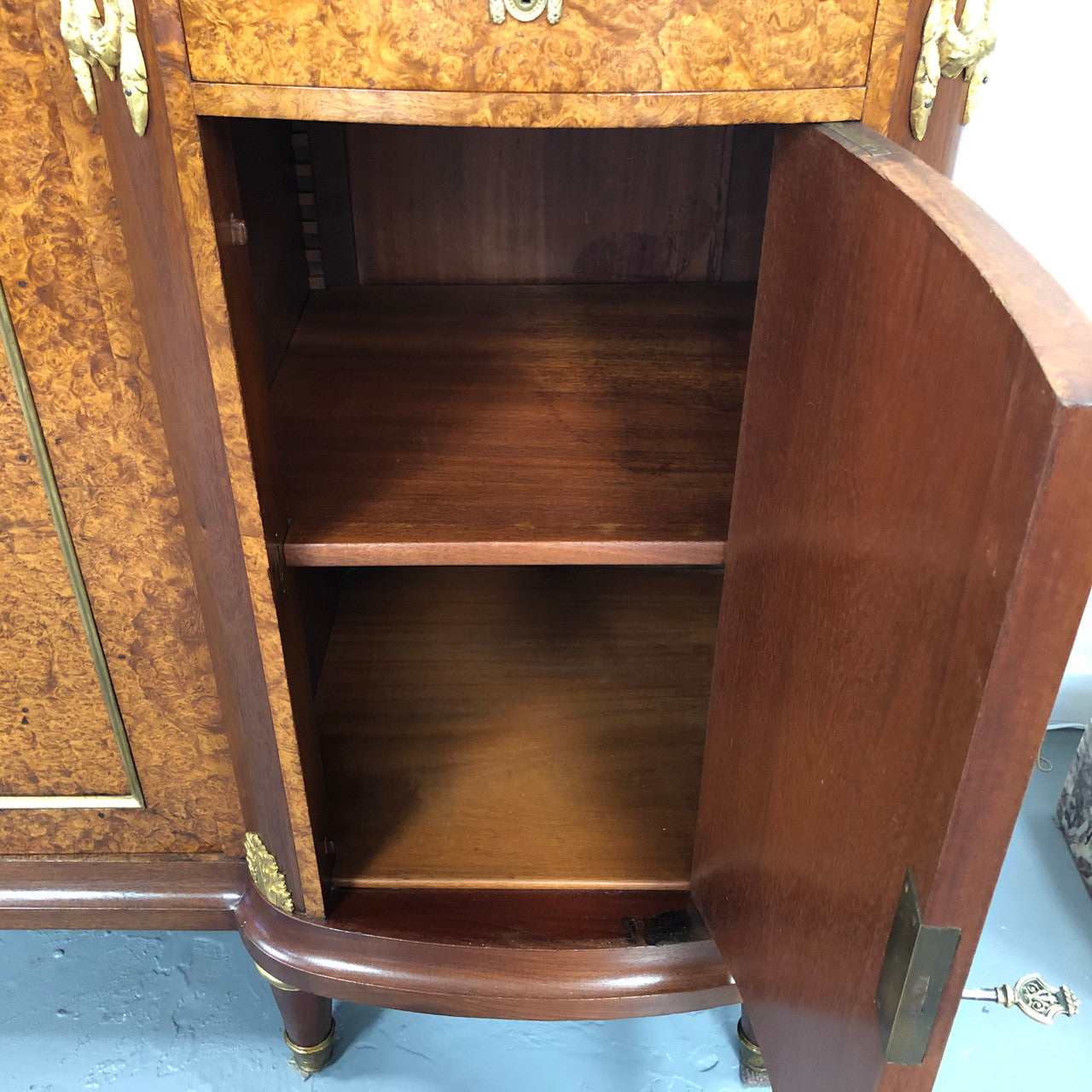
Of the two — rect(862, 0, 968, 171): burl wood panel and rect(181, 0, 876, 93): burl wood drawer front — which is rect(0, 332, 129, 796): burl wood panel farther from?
rect(862, 0, 968, 171): burl wood panel

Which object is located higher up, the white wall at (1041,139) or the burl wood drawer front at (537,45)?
the burl wood drawer front at (537,45)

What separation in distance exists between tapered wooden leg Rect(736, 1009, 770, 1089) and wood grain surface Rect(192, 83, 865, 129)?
0.78 m

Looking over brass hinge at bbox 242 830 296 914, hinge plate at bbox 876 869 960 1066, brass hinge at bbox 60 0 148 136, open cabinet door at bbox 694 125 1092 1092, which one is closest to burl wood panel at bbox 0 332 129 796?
brass hinge at bbox 242 830 296 914

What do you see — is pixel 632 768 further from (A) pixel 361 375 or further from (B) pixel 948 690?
(B) pixel 948 690

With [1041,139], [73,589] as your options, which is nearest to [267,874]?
[73,589]

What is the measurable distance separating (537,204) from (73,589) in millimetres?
579

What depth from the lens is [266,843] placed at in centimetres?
82

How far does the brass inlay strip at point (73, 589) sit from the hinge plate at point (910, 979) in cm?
56

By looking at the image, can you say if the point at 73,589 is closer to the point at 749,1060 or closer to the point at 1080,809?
the point at 749,1060

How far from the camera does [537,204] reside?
1040 mm

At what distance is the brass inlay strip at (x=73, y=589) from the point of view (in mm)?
627

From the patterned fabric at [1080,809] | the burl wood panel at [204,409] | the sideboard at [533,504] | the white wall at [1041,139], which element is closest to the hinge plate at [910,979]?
the sideboard at [533,504]

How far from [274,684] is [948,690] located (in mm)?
448

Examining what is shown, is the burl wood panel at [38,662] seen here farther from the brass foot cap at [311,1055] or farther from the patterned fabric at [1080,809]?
the patterned fabric at [1080,809]
